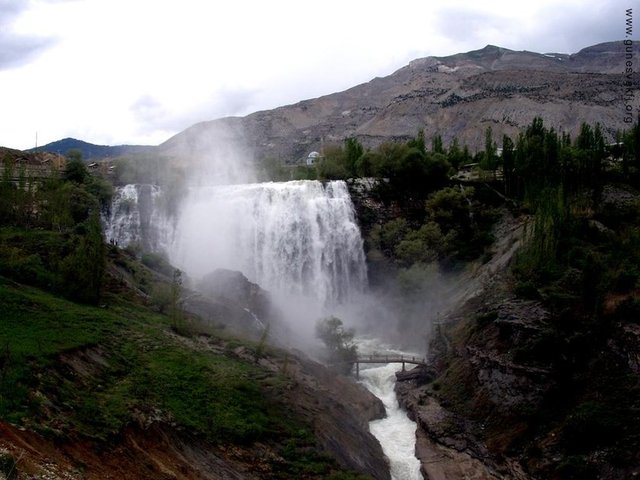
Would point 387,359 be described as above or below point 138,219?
below

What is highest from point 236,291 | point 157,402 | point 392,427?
point 236,291

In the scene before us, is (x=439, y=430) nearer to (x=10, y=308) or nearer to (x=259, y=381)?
(x=259, y=381)

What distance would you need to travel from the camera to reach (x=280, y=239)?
4922cm

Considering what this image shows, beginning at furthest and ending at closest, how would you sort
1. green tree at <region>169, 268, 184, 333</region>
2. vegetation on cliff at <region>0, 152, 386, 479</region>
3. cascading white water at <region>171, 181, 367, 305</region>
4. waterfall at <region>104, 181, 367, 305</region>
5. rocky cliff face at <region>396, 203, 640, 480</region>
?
1. waterfall at <region>104, 181, 367, 305</region>
2. cascading white water at <region>171, 181, 367, 305</region>
3. green tree at <region>169, 268, 184, 333</region>
4. rocky cliff face at <region>396, 203, 640, 480</region>
5. vegetation on cliff at <region>0, 152, 386, 479</region>

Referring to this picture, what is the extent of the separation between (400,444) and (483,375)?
537cm

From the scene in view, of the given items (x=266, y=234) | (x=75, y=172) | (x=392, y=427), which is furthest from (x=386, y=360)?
(x=75, y=172)

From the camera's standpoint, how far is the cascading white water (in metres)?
48.3

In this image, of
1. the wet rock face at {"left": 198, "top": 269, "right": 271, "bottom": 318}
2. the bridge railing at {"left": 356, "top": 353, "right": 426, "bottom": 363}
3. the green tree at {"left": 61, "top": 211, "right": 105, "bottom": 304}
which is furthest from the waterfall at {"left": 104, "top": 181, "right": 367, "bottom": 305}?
the green tree at {"left": 61, "top": 211, "right": 105, "bottom": 304}

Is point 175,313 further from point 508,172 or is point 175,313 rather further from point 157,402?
point 508,172

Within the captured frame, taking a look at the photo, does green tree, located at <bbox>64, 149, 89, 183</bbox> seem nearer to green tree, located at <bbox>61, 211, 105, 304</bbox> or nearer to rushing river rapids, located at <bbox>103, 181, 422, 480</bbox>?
rushing river rapids, located at <bbox>103, 181, 422, 480</bbox>

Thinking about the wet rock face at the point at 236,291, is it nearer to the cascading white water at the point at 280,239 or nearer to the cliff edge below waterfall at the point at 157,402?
the cliff edge below waterfall at the point at 157,402

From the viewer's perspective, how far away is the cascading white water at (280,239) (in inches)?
1902

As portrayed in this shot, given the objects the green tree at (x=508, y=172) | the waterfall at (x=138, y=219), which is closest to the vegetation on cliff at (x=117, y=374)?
the waterfall at (x=138, y=219)

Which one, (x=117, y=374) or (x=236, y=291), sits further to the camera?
(x=236, y=291)
